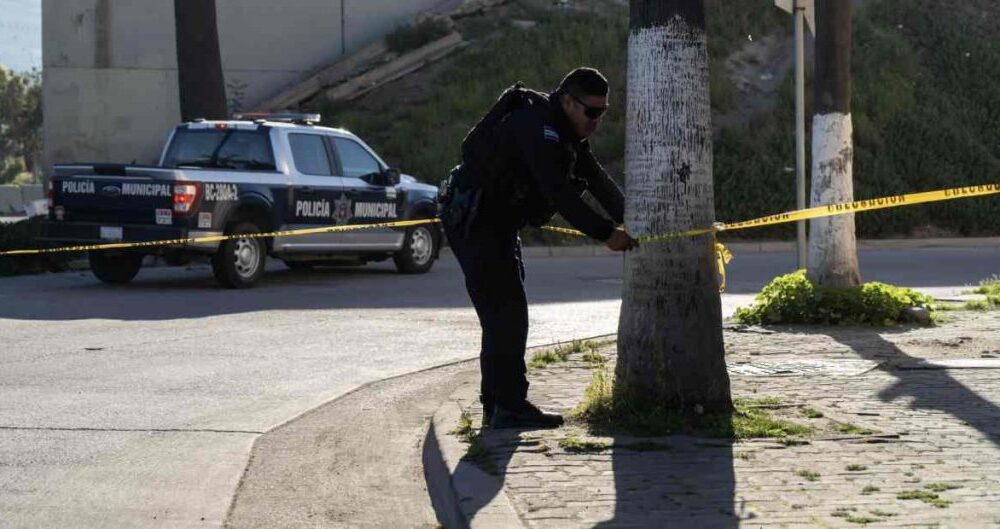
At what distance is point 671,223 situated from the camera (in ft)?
23.9

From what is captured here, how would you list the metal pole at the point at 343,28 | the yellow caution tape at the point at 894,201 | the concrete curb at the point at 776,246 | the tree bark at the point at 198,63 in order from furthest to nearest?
1. the metal pole at the point at 343,28
2. the tree bark at the point at 198,63
3. the concrete curb at the point at 776,246
4. the yellow caution tape at the point at 894,201

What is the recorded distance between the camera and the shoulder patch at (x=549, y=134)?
694 cm

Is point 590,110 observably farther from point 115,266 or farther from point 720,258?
point 115,266

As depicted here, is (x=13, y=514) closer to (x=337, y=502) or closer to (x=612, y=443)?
(x=337, y=502)

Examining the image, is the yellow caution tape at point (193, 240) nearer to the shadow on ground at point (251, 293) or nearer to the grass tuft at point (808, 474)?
the shadow on ground at point (251, 293)

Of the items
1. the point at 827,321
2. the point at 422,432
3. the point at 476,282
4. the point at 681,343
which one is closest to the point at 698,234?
the point at 681,343

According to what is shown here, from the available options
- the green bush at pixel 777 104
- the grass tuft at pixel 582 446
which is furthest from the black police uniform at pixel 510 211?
the green bush at pixel 777 104

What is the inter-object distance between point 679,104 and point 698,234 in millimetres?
651

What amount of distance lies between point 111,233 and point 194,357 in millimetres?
5378

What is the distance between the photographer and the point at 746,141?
27531mm

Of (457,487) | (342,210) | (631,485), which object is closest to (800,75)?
(342,210)

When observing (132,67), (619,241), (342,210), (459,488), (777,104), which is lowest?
(459,488)

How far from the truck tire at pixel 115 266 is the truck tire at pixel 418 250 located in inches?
134

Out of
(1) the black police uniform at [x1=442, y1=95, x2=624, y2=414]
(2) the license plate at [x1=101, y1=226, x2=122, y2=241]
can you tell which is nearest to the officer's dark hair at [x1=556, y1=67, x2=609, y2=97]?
(1) the black police uniform at [x1=442, y1=95, x2=624, y2=414]
